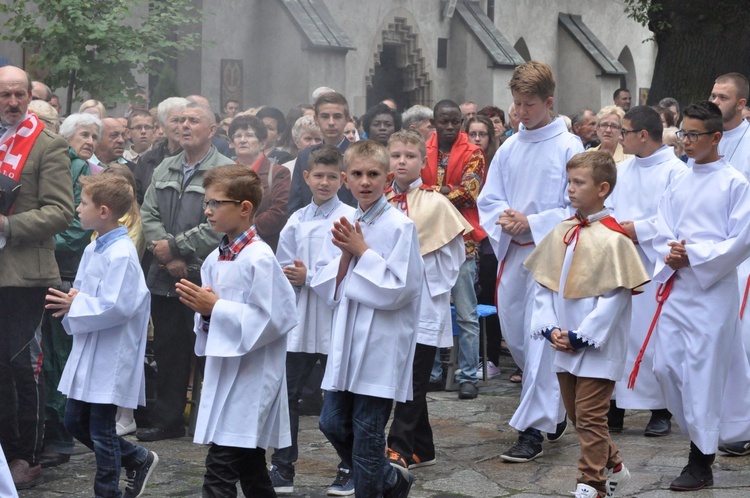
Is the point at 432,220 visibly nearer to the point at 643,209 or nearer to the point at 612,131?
the point at 643,209

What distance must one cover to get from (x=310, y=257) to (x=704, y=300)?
2177 mm

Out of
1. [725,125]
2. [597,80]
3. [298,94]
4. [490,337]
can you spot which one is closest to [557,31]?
[597,80]

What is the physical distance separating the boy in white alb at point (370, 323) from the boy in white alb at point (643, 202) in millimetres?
2553

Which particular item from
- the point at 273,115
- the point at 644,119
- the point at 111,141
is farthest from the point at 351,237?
the point at 273,115

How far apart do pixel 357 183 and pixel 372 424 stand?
3.63 feet

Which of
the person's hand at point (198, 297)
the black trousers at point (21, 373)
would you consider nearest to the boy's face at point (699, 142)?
the person's hand at point (198, 297)

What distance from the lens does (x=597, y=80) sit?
33094 mm

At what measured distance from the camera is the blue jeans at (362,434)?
5660 millimetres

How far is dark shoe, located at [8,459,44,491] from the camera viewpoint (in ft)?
21.7

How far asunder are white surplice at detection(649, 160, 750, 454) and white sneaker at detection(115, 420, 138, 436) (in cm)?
338

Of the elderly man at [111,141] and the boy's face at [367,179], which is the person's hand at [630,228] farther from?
the elderly man at [111,141]

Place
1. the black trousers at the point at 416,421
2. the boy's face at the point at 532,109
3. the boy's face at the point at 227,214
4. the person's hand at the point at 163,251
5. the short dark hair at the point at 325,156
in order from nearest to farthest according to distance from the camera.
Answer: the boy's face at the point at 227,214 < the black trousers at the point at 416,421 < the short dark hair at the point at 325,156 < the boy's face at the point at 532,109 < the person's hand at the point at 163,251

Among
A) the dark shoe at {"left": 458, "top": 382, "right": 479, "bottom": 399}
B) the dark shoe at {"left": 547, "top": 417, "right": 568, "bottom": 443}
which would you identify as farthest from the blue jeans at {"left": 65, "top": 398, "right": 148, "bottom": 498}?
the dark shoe at {"left": 458, "top": 382, "right": 479, "bottom": 399}

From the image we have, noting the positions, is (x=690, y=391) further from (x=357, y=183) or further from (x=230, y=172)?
(x=230, y=172)
